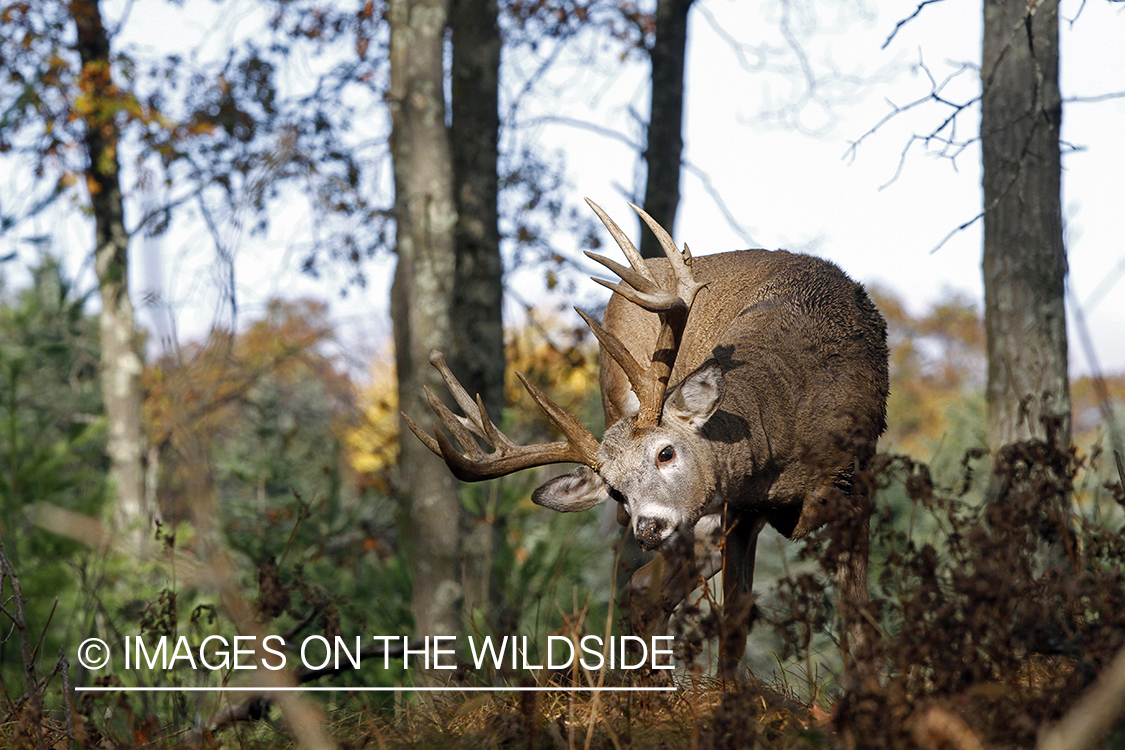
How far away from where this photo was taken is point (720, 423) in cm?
466

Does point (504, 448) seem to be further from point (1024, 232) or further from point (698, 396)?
point (1024, 232)

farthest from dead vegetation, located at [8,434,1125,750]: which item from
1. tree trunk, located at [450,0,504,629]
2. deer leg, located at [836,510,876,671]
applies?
tree trunk, located at [450,0,504,629]

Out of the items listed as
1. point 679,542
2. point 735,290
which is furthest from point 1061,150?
point 679,542

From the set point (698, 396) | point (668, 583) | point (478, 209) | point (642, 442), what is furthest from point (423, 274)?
point (668, 583)

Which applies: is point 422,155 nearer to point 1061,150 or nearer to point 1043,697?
point 1061,150

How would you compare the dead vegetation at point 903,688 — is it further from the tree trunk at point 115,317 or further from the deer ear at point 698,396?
the tree trunk at point 115,317

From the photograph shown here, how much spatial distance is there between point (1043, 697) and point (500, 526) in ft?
20.7

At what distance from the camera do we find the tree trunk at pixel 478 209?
7707 millimetres

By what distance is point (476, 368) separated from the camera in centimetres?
762

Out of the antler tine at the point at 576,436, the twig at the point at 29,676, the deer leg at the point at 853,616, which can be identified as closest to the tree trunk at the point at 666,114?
the antler tine at the point at 576,436

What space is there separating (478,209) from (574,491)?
3532mm

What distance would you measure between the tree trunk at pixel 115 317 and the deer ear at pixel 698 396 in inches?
392
